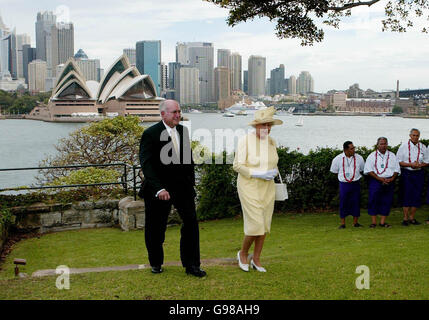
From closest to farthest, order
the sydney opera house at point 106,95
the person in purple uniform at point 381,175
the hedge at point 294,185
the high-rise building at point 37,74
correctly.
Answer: the person in purple uniform at point 381,175 < the hedge at point 294,185 < the sydney opera house at point 106,95 < the high-rise building at point 37,74

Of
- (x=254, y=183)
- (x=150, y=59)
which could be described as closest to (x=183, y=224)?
(x=254, y=183)

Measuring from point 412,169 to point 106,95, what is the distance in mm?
74879

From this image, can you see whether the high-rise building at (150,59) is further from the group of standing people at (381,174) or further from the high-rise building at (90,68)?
the group of standing people at (381,174)

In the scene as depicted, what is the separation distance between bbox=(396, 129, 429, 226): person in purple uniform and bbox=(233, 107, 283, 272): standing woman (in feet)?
12.9

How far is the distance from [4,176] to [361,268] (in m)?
29.5

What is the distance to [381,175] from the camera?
285 inches

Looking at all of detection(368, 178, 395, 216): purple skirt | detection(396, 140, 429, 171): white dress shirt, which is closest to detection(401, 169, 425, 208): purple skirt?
detection(396, 140, 429, 171): white dress shirt

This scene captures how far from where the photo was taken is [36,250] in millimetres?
6902

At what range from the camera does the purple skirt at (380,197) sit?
7.33 meters

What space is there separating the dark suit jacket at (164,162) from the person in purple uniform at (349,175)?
379 cm

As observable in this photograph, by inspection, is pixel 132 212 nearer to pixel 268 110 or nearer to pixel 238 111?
pixel 268 110

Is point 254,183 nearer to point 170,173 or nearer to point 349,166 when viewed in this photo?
point 170,173

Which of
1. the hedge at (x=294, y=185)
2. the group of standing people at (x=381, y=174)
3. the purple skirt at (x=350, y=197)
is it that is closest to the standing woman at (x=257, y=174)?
the group of standing people at (x=381, y=174)
